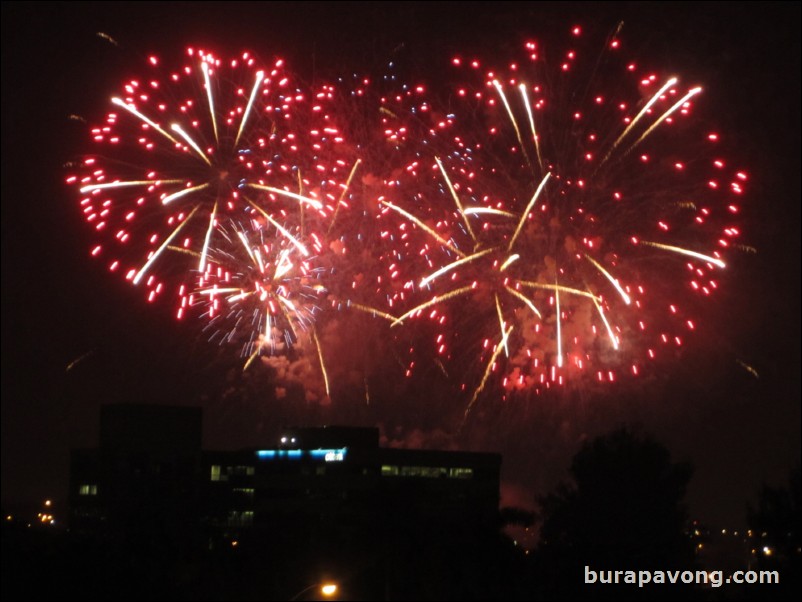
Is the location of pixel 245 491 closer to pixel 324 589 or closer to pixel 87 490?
pixel 87 490

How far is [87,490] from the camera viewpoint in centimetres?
7638

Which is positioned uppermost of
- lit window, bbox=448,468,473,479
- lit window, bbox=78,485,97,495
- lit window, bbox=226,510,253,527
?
lit window, bbox=448,468,473,479

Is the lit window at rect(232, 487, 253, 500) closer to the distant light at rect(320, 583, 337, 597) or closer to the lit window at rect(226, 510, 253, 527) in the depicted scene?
the lit window at rect(226, 510, 253, 527)

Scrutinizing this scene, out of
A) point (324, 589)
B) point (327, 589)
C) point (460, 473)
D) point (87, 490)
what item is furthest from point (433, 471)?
point (327, 589)

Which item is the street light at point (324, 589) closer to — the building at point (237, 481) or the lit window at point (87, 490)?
the building at point (237, 481)

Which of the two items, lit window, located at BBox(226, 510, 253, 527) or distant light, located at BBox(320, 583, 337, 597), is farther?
lit window, located at BBox(226, 510, 253, 527)

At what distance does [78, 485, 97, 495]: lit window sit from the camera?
76.1 metres

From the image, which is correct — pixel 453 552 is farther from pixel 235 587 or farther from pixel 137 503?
pixel 137 503

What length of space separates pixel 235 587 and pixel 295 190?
1012 centimetres

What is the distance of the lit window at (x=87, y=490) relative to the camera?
76062 mm

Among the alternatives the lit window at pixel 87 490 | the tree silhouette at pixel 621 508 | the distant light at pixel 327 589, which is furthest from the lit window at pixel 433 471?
the distant light at pixel 327 589

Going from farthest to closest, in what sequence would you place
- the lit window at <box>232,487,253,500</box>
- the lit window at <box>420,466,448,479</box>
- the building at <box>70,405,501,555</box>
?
the lit window at <box>232,487,253,500</box> < the lit window at <box>420,466,448,479</box> < the building at <box>70,405,501,555</box>

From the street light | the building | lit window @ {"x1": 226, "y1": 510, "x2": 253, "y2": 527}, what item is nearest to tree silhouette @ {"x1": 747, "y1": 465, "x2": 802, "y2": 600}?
the building

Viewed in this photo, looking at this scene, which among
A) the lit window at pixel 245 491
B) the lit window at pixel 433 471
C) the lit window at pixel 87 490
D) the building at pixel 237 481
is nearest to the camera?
the building at pixel 237 481
